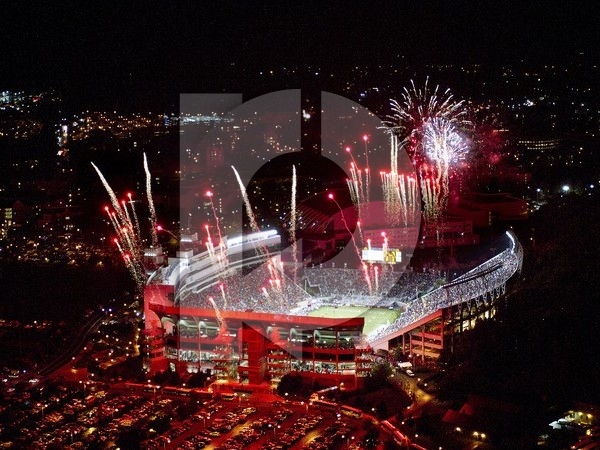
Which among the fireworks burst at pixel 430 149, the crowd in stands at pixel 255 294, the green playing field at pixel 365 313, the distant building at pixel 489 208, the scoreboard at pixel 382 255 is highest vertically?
the fireworks burst at pixel 430 149

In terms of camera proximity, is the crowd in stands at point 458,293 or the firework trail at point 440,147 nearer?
the crowd in stands at point 458,293

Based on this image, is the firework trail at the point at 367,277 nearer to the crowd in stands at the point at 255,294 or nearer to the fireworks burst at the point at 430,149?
the crowd in stands at the point at 255,294

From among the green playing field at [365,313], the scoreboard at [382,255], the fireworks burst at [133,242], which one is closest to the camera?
the green playing field at [365,313]

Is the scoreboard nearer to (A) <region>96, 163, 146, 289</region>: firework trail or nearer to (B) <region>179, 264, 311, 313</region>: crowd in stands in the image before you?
(B) <region>179, 264, 311, 313</region>: crowd in stands

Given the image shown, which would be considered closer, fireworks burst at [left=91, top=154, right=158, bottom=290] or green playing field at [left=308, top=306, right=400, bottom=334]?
green playing field at [left=308, top=306, right=400, bottom=334]

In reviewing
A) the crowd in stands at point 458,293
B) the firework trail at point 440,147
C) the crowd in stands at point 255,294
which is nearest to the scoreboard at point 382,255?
the crowd in stands at point 255,294

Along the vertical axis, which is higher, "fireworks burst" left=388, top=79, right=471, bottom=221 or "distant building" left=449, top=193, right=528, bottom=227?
"fireworks burst" left=388, top=79, right=471, bottom=221

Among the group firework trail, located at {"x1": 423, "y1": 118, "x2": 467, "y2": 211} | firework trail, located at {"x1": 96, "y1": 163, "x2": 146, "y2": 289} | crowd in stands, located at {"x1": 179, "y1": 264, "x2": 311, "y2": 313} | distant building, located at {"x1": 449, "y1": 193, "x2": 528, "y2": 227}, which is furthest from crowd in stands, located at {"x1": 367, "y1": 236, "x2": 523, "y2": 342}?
firework trail, located at {"x1": 96, "y1": 163, "x2": 146, "y2": 289}
